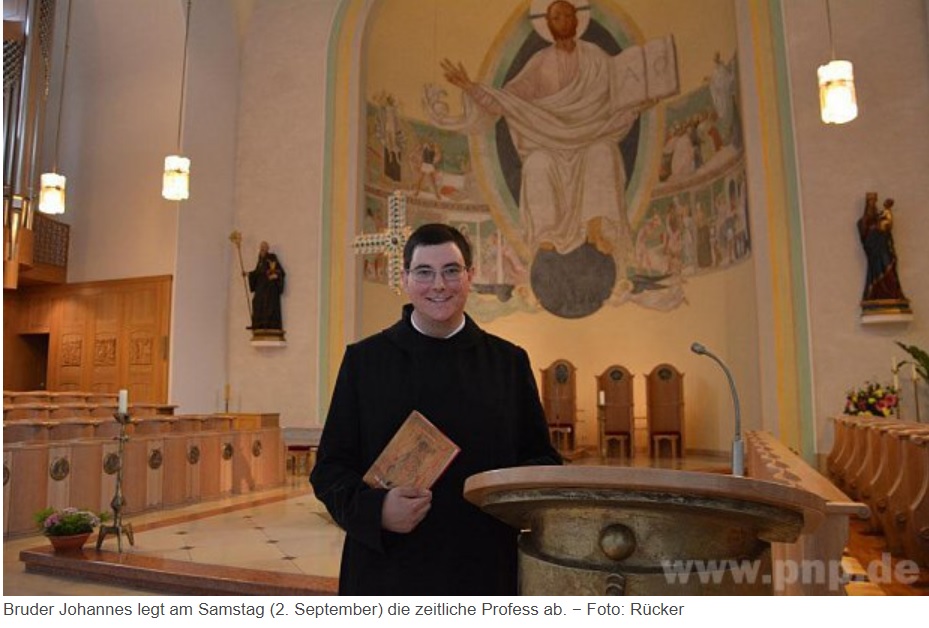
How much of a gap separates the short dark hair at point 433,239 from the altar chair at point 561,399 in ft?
36.9

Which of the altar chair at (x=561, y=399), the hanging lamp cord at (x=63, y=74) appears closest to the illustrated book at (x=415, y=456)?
the altar chair at (x=561, y=399)

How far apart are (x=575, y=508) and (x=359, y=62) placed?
38.3ft

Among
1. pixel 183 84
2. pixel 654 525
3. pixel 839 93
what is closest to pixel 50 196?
pixel 183 84

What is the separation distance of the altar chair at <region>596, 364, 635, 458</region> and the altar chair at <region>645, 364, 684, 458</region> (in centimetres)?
33

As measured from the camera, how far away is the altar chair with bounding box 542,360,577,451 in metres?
12.8

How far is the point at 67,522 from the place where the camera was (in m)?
4.97

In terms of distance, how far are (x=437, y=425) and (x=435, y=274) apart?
35cm

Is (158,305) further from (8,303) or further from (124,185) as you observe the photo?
(8,303)

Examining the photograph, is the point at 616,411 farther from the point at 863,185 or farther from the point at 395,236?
the point at 395,236

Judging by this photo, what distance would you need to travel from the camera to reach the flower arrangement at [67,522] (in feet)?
16.2

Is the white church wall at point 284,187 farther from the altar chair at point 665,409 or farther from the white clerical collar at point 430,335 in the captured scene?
the white clerical collar at point 430,335

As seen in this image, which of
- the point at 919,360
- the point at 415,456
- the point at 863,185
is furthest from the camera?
the point at 863,185
